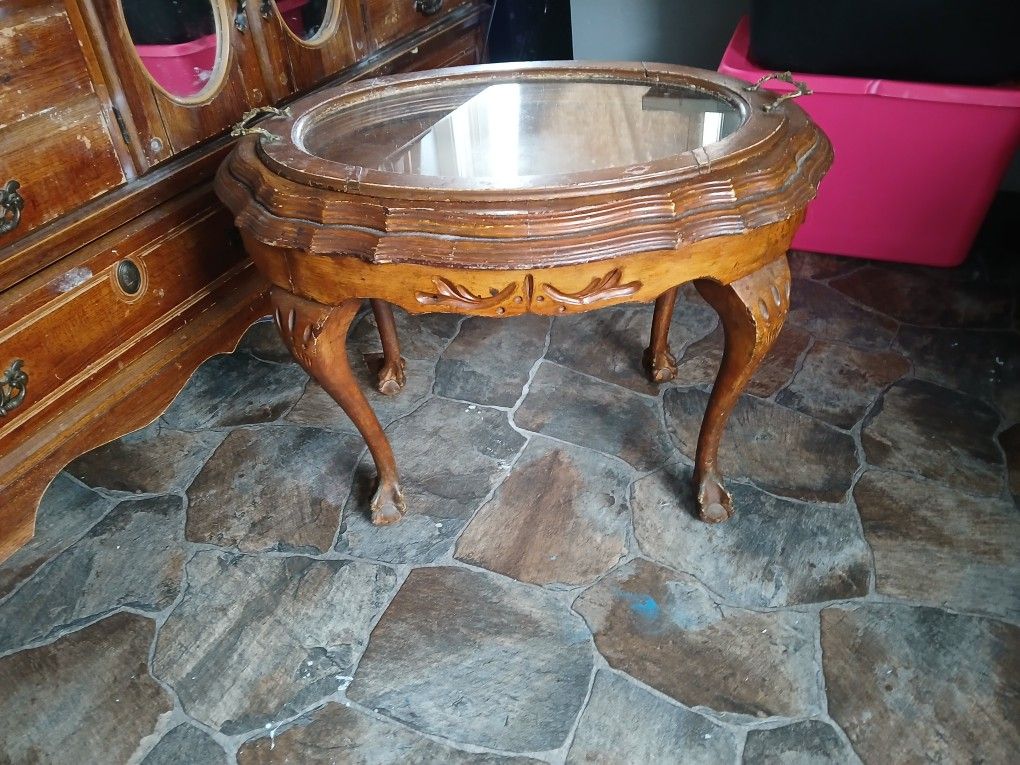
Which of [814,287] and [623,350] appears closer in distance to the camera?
→ [623,350]

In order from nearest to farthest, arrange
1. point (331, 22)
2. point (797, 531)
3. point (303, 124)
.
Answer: point (303, 124)
point (797, 531)
point (331, 22)

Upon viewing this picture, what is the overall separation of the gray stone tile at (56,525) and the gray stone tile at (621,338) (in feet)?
3.82

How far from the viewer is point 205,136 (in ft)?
4.48

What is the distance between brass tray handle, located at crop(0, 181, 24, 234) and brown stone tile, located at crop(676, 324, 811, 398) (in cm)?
141

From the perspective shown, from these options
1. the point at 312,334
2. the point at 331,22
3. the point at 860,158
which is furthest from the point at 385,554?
the point at 860,158

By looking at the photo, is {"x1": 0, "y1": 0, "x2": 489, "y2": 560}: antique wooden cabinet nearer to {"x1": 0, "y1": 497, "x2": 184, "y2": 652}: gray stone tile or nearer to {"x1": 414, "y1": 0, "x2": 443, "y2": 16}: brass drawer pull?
{"x1": 0, "y1": 497, "x2": 184, "y2": 652}: gray stone tile

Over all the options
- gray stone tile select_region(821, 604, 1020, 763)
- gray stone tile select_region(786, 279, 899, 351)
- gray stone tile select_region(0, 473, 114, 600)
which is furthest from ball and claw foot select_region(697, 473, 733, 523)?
gray stone tile select_region(0, 473, 114, 600)

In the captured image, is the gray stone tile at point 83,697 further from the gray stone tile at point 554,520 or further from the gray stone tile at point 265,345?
the gray stone tile at point 265,345

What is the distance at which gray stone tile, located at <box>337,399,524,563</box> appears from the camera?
145 cm

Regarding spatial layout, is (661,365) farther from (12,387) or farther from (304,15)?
(12,387)

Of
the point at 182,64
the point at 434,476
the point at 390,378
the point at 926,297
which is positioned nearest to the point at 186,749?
the point at 434,476

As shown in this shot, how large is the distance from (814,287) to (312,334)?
5.34ft

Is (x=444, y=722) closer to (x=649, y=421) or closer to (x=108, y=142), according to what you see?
(x=649, y=421)

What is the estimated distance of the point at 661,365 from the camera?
1.79 m
